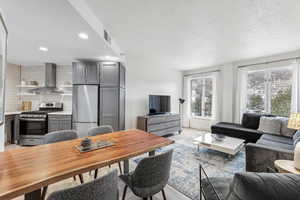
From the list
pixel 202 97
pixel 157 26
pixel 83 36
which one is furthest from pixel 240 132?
pixel 83 36

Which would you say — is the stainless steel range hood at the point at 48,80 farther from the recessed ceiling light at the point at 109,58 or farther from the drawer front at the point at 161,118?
the drawer front at the point at 161,118

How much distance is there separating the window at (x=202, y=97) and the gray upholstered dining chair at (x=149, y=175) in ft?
15.3

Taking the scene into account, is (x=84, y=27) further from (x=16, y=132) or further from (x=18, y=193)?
(x=16, y=132)

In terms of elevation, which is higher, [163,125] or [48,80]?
[48,80]

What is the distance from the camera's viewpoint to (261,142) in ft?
8.73

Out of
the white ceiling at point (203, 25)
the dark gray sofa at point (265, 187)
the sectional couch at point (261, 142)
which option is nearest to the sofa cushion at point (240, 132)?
the sectional couch at point (261, 142)

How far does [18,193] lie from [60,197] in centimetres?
30

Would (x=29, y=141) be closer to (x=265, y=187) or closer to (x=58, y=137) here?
(x=58, y=137)

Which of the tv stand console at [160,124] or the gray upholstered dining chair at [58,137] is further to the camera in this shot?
the tv stand console at [160,124]

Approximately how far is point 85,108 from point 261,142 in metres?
4.14

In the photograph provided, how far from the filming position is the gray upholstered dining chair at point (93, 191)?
702 millimetres

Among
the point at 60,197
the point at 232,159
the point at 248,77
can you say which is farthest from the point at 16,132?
the point at 248,77

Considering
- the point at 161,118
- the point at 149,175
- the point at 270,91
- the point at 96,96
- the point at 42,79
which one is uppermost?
the point at 42,79

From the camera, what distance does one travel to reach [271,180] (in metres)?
0.79
